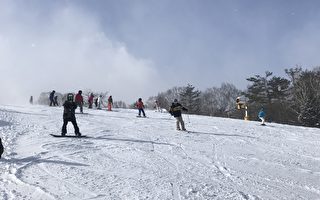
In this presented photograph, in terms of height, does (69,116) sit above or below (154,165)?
above

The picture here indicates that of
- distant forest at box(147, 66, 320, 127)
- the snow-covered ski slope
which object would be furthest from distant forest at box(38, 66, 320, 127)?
the snow-covered ski slope

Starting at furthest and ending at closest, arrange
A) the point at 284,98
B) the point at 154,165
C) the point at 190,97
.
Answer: the point at 190,97 → the point at 284,98 → the point at 154,165

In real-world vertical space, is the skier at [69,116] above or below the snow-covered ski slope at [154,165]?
above

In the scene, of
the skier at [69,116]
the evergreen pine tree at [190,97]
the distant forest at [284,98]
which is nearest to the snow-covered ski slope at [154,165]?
the skier at [69,116]

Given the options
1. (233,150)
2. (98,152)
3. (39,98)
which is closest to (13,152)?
(98,152)

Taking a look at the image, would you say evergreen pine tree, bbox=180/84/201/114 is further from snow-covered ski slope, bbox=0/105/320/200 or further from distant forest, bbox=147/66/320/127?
snow-covered ski slope, bbox=0/105/320/200

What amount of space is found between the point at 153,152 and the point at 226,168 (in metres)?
3.24

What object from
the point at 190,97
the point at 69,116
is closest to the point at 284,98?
the point at 190,97

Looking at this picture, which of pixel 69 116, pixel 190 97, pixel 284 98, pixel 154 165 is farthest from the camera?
pixel 190 97

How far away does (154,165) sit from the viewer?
13617 millimetres

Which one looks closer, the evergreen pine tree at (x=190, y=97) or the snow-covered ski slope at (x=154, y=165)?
the snow-covered ski slope at (x=154, y=165)

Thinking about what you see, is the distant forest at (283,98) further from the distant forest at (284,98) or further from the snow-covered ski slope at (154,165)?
the snow-covered ski slope at (154,165)

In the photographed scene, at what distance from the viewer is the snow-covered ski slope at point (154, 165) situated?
10523 millimetres

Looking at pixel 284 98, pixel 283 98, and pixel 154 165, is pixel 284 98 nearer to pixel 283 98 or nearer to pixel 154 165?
pixel 283 98
